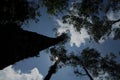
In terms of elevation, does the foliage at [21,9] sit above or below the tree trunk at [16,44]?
above

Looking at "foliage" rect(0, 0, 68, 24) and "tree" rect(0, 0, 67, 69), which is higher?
"foliage" rect(0, 0, 68, 24)

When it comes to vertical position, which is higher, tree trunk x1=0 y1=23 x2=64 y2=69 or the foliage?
the foliage

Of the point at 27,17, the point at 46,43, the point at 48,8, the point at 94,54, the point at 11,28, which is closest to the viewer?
the point at 11,28

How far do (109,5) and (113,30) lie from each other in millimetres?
4101

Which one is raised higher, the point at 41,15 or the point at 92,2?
the point at 92,2

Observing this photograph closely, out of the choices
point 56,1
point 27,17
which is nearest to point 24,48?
point 27,17

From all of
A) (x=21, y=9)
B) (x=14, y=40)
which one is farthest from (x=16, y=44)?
(x=21, y=9)

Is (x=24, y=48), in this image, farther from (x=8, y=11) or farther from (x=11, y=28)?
(x=8, y=11)

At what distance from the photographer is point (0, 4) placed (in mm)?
19312

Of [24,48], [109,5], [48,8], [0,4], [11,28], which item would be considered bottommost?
[24,48]

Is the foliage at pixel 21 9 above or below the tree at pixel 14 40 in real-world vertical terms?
above

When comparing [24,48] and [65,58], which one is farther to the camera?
[65,58]

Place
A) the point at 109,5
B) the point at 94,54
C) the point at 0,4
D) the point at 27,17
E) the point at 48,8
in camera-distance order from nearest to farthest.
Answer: the point at 0,4 → the point at 27,17 → the point at 48,8 → the point at 109,5 → the point at 94,54

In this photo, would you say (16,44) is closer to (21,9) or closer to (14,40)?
(14,40)
